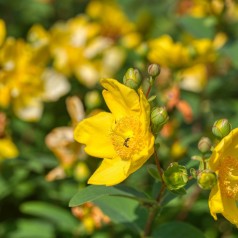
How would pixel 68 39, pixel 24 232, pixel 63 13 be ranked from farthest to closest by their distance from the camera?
pixel 63 13
pixel 68 39
pixel 24 232

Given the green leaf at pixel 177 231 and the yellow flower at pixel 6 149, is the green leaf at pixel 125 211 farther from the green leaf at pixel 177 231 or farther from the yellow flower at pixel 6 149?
the yellow flower at pixel 6 149

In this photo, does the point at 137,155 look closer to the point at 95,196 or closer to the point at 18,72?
the point at 95,196

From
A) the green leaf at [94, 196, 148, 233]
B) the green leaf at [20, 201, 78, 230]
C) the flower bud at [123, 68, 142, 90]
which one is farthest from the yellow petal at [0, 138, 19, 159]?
the flower bud at [123, 68, 142, 90]

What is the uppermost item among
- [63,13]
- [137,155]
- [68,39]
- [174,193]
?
[137,155]

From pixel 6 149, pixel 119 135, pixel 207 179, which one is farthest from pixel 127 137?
pixel 6 149

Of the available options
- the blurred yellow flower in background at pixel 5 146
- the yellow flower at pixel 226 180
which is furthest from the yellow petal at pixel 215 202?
the blurred yellow flower in background at pixel 5 146

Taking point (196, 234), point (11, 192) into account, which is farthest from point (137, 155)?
point (11, 192)
